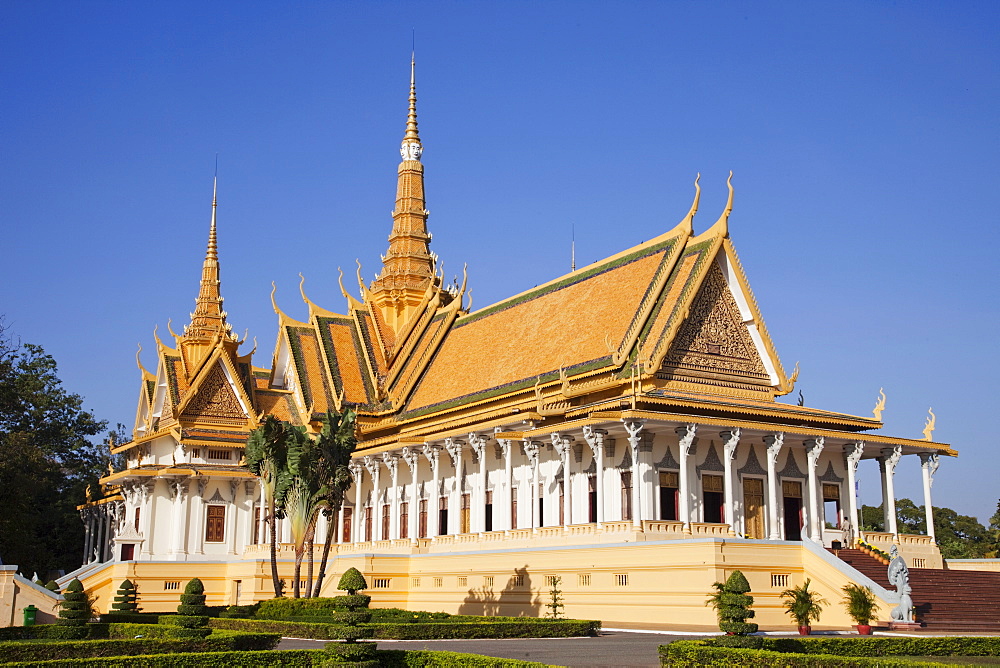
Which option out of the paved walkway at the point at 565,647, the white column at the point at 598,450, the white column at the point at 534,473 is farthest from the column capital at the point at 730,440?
the paved walkway at the point at 565,647

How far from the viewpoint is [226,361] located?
44812 millimetres

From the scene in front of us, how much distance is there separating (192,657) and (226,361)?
3050 centimetres

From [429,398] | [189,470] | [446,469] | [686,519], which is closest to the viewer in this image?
[686,519]

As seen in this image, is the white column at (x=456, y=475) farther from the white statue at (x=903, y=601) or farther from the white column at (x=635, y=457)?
the white statue at (x=903, y=601)

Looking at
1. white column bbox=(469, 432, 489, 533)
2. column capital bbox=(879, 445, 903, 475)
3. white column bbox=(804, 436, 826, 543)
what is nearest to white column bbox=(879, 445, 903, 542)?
column capital bbox=(879, 445, 903, 475)

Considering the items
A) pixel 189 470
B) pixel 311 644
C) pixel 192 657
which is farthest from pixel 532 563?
pixel 189 470

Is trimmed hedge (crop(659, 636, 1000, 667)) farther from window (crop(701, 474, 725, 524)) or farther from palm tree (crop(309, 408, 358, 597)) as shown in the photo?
palm tree (crop(309, 408, 358, 597))

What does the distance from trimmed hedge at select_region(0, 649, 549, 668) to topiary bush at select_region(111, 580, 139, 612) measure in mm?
16155

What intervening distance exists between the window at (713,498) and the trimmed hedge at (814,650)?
12548 millimetres

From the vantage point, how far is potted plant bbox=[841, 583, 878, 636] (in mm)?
21672

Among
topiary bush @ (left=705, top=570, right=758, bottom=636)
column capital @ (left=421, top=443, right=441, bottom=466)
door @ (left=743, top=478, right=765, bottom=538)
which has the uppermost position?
column capital @ (left=421, top=443, right=441, bottom=466)

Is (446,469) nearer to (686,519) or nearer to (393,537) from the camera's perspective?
(393,537)

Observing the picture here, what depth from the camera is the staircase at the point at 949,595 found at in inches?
905

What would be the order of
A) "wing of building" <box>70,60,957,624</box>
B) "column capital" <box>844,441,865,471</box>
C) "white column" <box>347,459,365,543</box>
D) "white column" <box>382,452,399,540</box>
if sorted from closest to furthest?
"wing of building" <box>70,60,957,624</box> < "column capital" <box>844,441,865,471</box> < "white column" <box>382,452,399,540</box> < "white column" <box>347,459,365,543</box>
